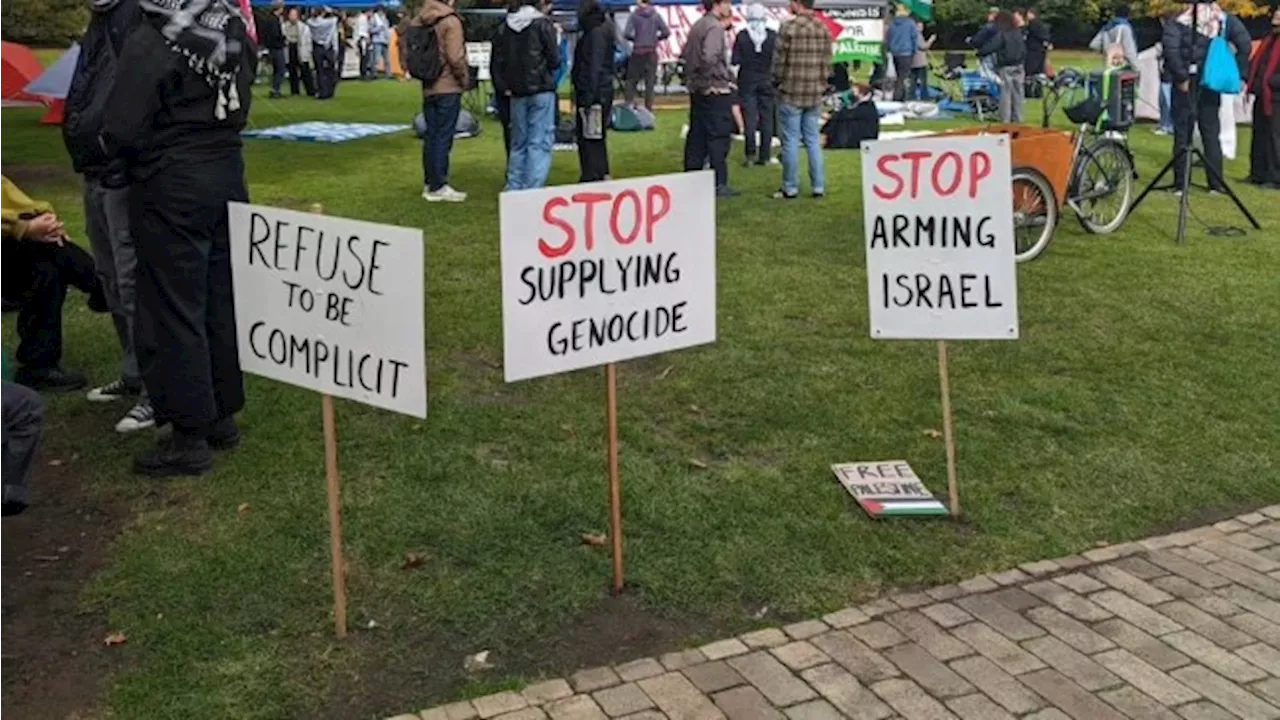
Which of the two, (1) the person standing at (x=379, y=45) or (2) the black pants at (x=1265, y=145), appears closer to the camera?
(2) the black pants at (x=1265, y=145)

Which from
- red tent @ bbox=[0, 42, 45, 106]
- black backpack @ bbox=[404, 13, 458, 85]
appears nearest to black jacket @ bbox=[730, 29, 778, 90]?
black backpack @ bbox=[404, 13, 458, 85]

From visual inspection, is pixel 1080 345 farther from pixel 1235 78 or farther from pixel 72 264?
pixel 1235 78

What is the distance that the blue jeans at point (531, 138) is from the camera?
10.5 m

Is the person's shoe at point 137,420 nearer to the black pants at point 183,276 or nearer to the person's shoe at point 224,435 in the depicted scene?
the person's shoe at point 224,435

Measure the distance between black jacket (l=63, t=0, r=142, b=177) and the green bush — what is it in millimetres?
26231

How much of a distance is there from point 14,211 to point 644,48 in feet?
50.2

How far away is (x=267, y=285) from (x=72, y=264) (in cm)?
299

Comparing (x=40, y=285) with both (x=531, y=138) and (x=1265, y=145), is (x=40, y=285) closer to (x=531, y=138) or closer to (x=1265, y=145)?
(x=531, y=138)

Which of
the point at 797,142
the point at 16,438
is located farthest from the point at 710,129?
the point at 16,438

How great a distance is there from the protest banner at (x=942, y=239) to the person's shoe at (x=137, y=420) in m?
3.18

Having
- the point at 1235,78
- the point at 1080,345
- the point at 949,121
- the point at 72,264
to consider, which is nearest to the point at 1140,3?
the point at 949,121

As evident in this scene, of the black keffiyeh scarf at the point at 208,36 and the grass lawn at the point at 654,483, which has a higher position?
the black keffiyeh scarf at the point at 208,36

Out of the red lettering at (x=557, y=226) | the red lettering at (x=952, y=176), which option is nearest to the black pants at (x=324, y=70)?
the red lettering at (x=952, y=176)

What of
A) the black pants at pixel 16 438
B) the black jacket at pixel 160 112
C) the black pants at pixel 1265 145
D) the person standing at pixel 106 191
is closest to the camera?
the black pants at pixel 16 438
